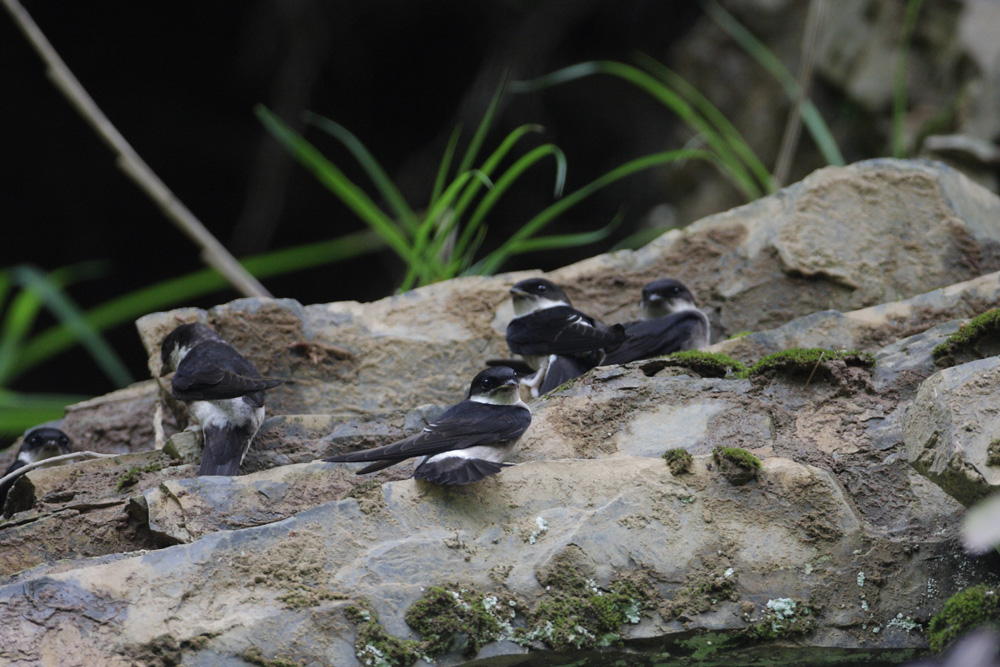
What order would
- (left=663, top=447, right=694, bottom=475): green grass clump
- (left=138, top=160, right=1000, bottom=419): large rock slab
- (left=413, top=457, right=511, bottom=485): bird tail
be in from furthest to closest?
(left=138, top=160, right=1000, bottom=419): large rock slab < (left=663, top=447, right=694, bottom=475): green grass clump < (left=413, top=457, right=511, bottom=485): bird tail

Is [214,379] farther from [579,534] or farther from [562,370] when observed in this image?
[579,534]

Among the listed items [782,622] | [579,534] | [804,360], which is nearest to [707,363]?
[804,360]

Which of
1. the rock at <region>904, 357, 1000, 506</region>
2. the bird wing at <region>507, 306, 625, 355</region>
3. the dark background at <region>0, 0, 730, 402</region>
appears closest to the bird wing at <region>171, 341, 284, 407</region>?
the bird wing at <region>507, 306, 625, 355</region>

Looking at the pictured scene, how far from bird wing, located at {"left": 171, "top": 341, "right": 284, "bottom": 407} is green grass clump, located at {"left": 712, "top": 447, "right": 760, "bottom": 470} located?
5.92ft

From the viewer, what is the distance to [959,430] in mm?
2613

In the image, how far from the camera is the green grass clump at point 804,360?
376 cm

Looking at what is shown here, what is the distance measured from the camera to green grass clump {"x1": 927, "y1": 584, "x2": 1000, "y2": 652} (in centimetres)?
257

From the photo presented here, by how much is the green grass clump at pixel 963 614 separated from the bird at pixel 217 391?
8.12 feet

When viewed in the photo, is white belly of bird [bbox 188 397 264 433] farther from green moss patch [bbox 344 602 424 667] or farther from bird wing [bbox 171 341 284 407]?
green moss patch [bbox 344 602 424 667]

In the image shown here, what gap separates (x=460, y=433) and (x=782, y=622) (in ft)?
3.87

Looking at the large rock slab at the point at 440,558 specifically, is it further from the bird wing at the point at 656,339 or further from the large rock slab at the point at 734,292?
the large rock slab at the point at 734,292

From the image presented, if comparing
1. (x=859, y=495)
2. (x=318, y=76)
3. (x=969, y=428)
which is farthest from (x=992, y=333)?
(x=318, y=76)


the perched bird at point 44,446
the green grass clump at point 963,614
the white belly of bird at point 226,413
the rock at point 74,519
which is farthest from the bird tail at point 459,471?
the perched bird at point 44,446

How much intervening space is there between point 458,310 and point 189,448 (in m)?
1.53
